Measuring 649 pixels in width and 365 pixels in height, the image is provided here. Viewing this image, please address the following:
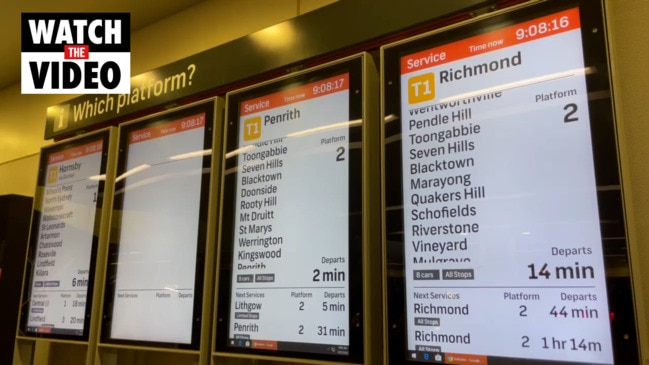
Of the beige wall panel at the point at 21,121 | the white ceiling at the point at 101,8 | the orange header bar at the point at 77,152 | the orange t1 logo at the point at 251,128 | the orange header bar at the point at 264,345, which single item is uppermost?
the white ceiling at the point at 101,8

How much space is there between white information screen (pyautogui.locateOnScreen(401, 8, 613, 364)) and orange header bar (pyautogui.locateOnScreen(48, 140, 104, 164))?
1.79 metres

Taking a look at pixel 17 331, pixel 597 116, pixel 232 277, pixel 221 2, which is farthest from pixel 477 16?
pixel 17 331

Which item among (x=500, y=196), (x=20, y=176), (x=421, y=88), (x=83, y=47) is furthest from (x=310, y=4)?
(x=20, y=176)

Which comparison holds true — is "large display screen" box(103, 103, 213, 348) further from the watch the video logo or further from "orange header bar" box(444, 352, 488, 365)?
"orange header bar" box(444, 352, 488, 365)

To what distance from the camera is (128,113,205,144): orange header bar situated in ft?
7.97

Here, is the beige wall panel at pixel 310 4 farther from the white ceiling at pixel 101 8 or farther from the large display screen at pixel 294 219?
the white ceiling at pixel 101 8

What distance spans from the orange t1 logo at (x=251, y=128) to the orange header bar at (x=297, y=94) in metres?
0.04

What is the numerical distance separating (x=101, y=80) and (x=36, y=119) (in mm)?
1162

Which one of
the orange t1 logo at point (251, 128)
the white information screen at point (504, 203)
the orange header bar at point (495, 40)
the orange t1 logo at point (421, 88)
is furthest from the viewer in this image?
the orange t1 logo at point (251, 128)

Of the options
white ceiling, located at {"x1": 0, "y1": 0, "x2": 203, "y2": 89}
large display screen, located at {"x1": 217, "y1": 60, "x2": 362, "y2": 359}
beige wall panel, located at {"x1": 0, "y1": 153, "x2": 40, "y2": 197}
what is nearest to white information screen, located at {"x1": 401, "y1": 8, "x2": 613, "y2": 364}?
large display screen, located at {"x1": 217, "y1": 60, "x2": 362, "y2": 359}

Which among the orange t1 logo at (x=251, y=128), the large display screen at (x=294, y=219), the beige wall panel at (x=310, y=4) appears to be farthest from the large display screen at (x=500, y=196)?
the beige wall panel at (x=310, y=4)

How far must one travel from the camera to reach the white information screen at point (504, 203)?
1398mm

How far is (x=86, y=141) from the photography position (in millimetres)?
2898

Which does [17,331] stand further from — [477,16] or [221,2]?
[477,16]
